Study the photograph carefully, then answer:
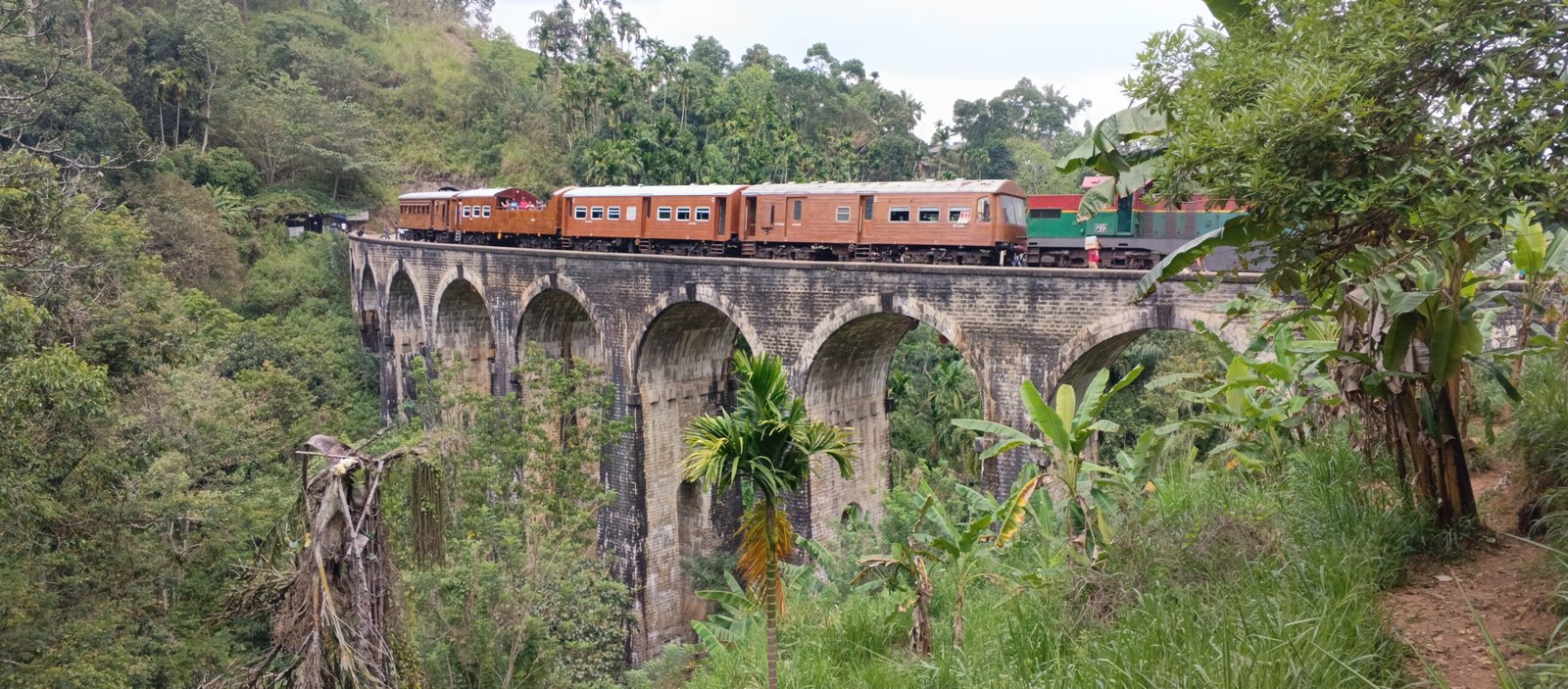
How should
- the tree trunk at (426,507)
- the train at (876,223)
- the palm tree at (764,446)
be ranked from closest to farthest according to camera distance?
the tree trunk at (426,507) → the palm tree at (764,446) → the train at (876,223)

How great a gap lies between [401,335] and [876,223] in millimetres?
18565

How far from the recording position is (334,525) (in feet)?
14.3

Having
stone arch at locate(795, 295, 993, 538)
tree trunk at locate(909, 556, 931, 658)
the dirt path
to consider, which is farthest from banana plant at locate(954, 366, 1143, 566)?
stone arch at locate(795, 295, 993, 538)

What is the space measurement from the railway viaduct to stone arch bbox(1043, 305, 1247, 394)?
0.02 m

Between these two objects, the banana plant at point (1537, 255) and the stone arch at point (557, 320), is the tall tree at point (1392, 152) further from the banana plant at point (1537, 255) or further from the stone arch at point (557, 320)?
the stone arch at point (557, 320)

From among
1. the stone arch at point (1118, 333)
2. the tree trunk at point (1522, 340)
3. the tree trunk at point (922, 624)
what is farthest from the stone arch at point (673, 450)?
the tree trunk at point (1522, 340)

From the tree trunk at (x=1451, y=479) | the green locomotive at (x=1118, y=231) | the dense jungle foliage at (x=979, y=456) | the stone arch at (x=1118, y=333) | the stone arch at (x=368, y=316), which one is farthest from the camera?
the stone arch at (x=368, y=316)

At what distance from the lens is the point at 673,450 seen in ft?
64.7

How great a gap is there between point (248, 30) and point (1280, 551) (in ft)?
190

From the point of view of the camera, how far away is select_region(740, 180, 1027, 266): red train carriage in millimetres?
15008

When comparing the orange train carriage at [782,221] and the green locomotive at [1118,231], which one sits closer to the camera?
the green locomotive at [1118,231]

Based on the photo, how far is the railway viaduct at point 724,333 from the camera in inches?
505

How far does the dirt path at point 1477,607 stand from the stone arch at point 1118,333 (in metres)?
6.88

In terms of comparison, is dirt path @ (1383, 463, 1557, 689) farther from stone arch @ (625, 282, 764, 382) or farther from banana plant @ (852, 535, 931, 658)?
stone arch @ (625, 282, 764, 382)
